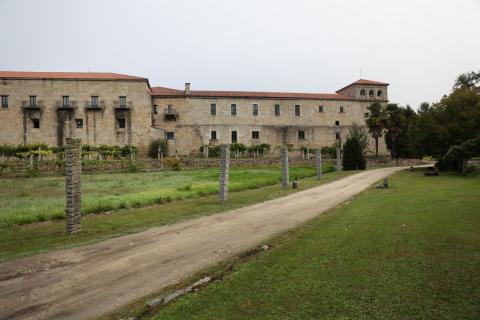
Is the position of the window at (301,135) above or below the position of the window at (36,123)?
below

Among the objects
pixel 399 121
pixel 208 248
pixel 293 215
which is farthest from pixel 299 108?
pixel 208 248

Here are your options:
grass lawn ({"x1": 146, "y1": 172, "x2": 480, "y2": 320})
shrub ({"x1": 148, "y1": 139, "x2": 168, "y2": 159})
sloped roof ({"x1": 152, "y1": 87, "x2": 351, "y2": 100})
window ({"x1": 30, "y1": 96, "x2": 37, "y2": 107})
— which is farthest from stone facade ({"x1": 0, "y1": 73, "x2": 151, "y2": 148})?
grass lawn ({"x1": 146, "y1": 172, "x2": 480, "y2": 320})

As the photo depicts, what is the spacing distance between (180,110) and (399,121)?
31255 mm

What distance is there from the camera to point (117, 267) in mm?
6836

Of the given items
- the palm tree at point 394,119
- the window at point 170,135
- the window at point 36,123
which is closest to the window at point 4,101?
the window at point 36,123

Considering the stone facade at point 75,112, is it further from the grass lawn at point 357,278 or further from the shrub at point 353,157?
the grass lawn at point 357,278

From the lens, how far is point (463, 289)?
16.8 ft

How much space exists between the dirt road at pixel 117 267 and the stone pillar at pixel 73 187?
6.98ft

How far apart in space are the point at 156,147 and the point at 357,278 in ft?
154

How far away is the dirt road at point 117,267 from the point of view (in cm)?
518

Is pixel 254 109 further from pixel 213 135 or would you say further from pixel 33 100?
pixel 33 100

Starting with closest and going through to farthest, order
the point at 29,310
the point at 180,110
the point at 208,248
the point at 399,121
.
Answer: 1. the point at 29,310
2. the point at 208,248
3. the point at 399,121
4. the point at 180,110

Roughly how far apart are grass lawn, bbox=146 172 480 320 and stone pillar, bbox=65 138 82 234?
20.2 ft

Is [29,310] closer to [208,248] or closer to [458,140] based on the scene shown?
[208,248]
